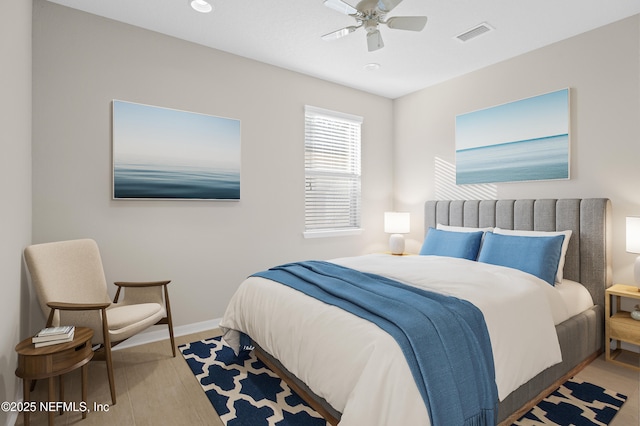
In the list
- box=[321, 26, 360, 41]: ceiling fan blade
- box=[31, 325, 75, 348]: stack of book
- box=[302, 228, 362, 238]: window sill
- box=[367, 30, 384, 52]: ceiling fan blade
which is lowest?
box=[31, 325, 75, 348]: stack of book

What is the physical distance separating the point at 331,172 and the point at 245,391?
284cm

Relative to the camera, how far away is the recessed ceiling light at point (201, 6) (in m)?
2.68

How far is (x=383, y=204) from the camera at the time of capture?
16.4 feet

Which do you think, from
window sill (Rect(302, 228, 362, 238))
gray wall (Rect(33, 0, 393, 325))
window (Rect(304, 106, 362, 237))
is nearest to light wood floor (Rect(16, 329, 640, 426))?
gray wall (Rect(33, 0, 393, 325))

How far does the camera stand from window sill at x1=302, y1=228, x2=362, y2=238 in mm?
4219

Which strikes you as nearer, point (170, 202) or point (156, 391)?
point (156, 391)

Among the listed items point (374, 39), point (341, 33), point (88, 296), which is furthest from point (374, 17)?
point (88, 296)

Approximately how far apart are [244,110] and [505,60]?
2946mm

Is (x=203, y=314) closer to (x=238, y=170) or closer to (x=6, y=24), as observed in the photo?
(x=238, y=170)

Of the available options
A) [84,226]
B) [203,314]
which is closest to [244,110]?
[84,226]

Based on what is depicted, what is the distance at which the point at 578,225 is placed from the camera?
3.03 m

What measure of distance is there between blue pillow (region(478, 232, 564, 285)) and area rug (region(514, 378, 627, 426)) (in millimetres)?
792

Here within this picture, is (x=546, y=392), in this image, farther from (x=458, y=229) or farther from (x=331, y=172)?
(x=331, y=172)

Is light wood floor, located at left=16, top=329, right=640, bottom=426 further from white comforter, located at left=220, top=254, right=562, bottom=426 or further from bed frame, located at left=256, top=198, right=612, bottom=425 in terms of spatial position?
white comforter, located at left=220, top=254, right=562, bottom=426
